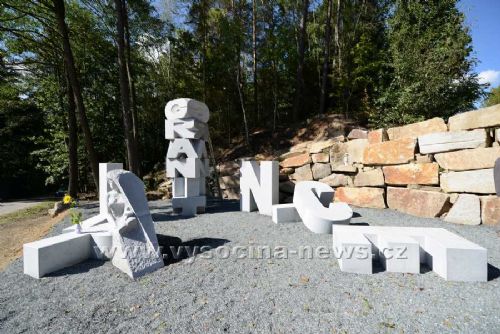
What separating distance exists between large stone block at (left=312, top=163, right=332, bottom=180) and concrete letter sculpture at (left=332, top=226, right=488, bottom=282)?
310 cm

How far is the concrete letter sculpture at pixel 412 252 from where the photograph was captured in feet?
7.47

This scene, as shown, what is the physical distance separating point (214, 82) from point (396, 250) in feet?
39.4

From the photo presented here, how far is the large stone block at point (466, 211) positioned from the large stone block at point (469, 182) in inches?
4.7

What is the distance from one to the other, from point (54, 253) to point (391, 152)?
5.40 m

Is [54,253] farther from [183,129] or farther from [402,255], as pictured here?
[402,255]

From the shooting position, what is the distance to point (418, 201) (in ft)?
14.9

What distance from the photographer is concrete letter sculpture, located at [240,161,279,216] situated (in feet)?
16.6

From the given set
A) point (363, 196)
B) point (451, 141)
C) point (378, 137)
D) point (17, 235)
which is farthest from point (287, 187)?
point (17, 235)

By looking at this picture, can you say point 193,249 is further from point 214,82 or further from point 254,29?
point 214,82

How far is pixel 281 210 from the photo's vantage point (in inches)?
176

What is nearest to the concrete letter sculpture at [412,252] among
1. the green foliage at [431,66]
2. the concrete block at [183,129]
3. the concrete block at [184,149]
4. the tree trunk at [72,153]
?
the concrete block at [184,149]

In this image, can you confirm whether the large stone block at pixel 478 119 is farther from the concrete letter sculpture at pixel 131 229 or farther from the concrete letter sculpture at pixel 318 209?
the concrete letter sculpture at pixel 131 229

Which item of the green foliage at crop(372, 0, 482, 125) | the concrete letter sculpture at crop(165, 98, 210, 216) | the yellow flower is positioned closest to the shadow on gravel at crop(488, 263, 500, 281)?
the concrete letter sculpture at crop(165, 98, 210, 216)

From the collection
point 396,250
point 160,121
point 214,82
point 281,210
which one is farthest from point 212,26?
point 396,250
